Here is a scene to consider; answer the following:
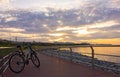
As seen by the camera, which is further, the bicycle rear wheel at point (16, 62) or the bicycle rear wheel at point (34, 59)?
the bicycle rear wheel at point (34, 59)

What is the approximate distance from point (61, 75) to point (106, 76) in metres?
2.19

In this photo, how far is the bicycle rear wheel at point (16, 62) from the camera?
17.0 meters

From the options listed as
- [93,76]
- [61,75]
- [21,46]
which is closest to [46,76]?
[61,75]

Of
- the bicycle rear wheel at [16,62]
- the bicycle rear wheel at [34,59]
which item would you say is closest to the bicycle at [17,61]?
the bicycle rear wheel at [16,62]

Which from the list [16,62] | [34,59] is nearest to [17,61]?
[16,62]

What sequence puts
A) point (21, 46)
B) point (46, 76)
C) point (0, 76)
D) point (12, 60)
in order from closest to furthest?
point (0, 76), point (46, 76), point (12, 60), point (21, 46)

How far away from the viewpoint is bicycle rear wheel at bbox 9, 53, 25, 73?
55.9 ft

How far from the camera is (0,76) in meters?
13.0

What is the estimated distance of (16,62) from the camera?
56.5 feet

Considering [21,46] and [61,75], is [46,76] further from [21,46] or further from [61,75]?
[21,46]

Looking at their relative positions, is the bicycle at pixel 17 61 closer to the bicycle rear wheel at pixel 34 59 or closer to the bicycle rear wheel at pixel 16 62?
the bicycle rear wheel at pixel 16 62

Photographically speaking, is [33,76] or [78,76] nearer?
[78,76]

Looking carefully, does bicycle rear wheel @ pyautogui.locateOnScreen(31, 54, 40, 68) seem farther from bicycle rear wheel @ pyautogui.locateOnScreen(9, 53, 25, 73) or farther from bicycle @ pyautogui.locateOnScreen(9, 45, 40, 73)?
bicycle rear wheel @ pyautogui.locateOnScreen(9, 53, 25, 73)

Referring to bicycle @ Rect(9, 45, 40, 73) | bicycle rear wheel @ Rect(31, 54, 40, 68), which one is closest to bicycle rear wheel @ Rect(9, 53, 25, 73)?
bicycle @ Rect(9, 45, 40, 73)
